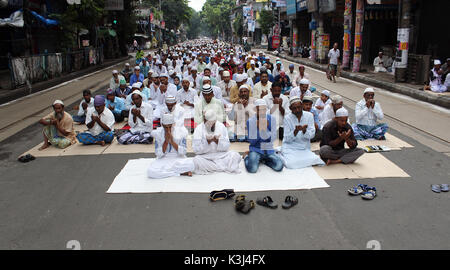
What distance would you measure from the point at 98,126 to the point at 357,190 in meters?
5.67

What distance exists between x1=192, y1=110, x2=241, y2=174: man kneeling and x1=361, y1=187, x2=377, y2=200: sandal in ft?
6.75

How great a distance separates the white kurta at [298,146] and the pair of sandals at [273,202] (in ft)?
4.36

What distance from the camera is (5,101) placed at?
563 inches

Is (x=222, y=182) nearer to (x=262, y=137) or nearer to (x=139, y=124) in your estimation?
(x=262, y=137)

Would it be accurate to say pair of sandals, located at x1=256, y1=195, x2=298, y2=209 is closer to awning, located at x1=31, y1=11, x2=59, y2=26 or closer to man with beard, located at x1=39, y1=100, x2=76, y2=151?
man with beard, located at x1=39, y1=100, x2=76, y2=151

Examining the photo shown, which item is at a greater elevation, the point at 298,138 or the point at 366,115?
the point at 366,115

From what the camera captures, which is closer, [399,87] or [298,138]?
[298,138]

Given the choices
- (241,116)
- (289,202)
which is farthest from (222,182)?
(241,116)

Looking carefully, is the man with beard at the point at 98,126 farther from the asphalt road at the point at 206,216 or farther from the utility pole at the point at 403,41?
the utility pole at the point at 403,41

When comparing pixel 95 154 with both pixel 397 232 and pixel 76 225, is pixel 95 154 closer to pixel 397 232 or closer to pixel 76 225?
pixel 76 225

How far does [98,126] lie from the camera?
8.24 meters

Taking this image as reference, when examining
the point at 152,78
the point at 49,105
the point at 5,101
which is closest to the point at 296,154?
the point at 152,78

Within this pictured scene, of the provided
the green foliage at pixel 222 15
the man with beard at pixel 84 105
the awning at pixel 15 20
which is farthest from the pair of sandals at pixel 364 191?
the green foliage at pixel 222 15

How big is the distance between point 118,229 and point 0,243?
132 cm
